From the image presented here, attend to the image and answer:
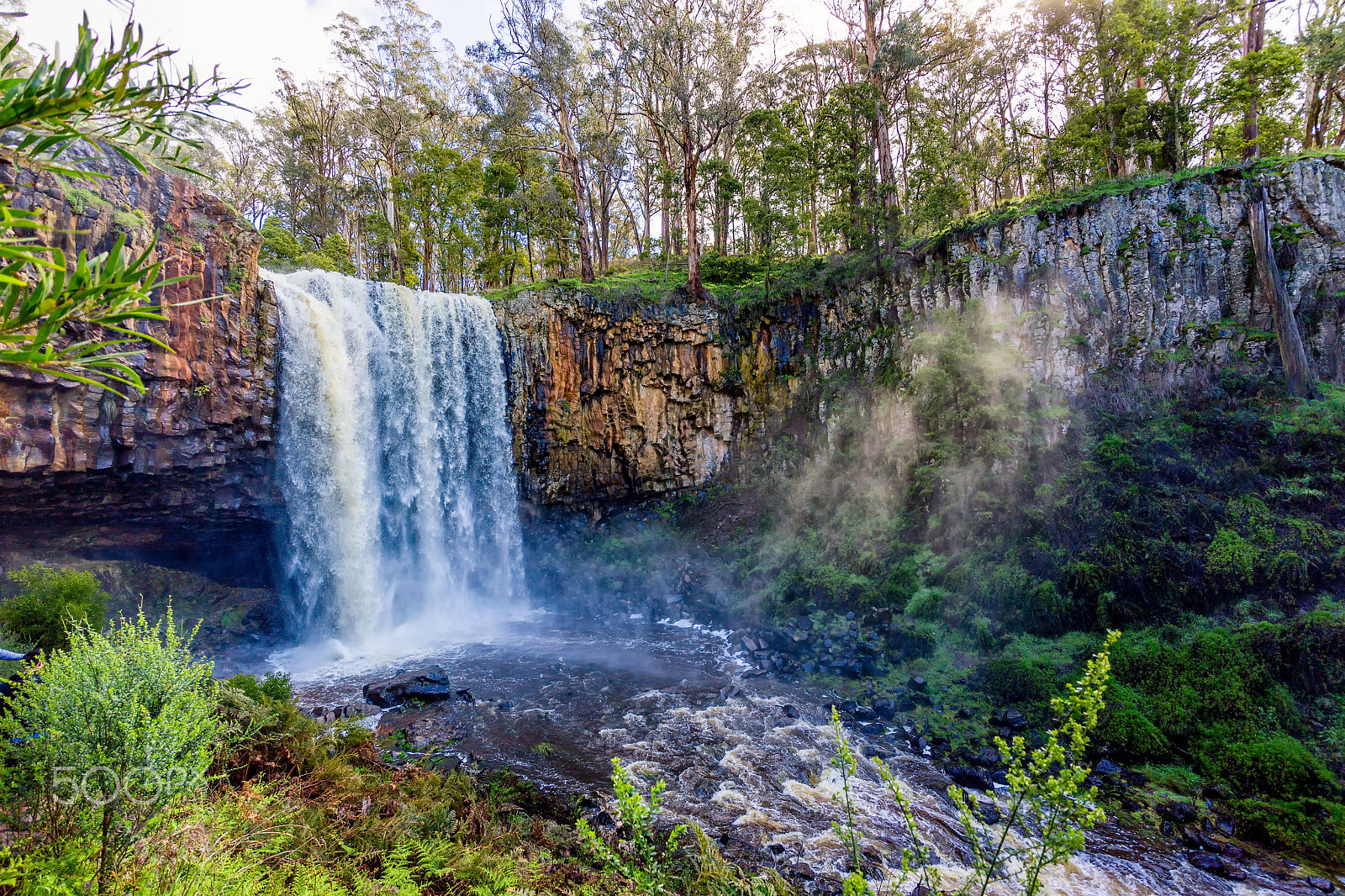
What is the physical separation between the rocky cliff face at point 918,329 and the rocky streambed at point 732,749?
796 centimetres

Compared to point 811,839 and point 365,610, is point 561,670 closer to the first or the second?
point 365,610

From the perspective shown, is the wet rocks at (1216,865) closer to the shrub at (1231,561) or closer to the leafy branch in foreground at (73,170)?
the shrub at (1231,561)

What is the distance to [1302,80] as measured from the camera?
16.7 metres

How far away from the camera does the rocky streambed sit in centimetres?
655

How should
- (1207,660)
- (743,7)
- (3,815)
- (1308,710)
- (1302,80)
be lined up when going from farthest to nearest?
1. (743,7)
2. (1302,80)
3. (1207,660)
4. (1308,710)
5. (3,815)

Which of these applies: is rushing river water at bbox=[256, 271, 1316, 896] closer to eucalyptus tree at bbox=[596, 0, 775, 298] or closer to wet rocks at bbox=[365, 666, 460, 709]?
wet rocks at bbox=[365, 666, 460, 709]

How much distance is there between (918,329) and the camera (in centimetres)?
1658

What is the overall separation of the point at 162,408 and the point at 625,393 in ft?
40.4

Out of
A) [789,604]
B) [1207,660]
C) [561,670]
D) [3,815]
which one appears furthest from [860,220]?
[3,815]

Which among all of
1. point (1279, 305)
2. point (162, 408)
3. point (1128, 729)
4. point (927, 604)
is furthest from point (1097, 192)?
point (162, 408)

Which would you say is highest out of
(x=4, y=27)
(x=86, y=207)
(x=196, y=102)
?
(x=4, y=27)

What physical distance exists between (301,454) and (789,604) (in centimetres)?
1352

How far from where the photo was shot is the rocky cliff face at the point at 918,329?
12.5m

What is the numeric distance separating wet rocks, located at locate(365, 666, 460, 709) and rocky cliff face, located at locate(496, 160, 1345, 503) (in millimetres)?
8458
